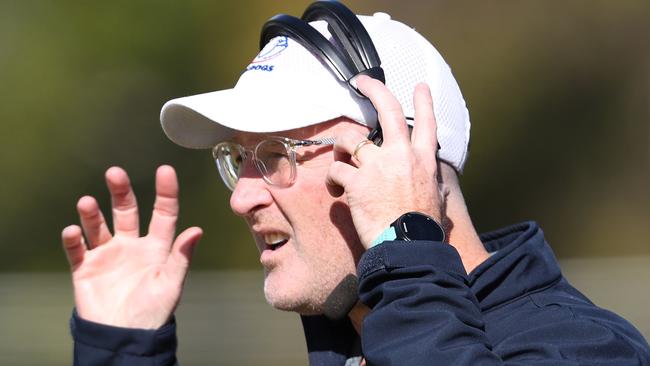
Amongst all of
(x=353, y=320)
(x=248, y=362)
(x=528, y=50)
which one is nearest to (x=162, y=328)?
(x=353, y=320)

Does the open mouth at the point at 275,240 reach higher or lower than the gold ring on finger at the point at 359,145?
lower

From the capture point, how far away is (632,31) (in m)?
10.8

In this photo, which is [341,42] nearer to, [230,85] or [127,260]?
[127,260]

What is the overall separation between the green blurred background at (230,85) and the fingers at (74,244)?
724 centimetres

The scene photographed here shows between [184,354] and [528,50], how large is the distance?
576 cm

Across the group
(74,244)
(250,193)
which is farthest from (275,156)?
(74,244)

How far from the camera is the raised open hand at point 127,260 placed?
9.27 ft

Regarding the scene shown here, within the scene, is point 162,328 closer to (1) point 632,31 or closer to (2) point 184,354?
(2) point 184,354

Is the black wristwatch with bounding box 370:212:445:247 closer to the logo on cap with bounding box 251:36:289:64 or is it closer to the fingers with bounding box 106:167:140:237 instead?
the logo on cap with bounding box 251:36:289:64

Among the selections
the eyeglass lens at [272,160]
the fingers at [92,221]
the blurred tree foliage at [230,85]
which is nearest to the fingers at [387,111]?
the eyeglass lens at [272,160]

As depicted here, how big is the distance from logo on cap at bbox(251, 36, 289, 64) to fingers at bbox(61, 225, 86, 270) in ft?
2.64

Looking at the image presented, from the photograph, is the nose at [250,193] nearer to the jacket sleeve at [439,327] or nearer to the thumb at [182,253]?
the thumb at [182,253]

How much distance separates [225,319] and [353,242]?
19.0 ft

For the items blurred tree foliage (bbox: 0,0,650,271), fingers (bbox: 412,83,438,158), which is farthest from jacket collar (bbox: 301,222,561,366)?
blurred tree foliage (bbox: 0,0,650,271)
